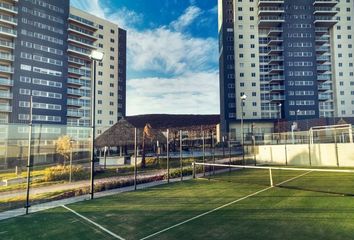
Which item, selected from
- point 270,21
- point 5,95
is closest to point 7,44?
point 5,95

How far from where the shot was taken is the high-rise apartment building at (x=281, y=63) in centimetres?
7150

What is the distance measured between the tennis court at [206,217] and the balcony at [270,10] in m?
70.3

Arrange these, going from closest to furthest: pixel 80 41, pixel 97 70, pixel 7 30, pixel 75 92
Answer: pixel 7 30, pixel 75 92, pixel 80 41, pixel 97 70

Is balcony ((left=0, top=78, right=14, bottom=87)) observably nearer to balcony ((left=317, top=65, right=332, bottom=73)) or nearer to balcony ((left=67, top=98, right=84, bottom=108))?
balcony ((left=67, top=98, right=84, bottom=108))

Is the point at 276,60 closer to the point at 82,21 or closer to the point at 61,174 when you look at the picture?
the point at 82,21

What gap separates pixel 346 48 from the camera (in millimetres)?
77000

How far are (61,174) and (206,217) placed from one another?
1528cm

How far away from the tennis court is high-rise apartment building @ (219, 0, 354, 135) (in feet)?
200

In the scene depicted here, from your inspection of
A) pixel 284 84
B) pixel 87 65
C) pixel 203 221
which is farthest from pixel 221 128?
pixel 203 221

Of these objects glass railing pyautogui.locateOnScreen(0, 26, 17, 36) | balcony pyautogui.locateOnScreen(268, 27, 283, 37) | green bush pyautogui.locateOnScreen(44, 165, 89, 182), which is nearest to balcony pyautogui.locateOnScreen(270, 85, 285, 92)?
balcony pyautogui.locateOnScreen(268, 27, 283, 37)

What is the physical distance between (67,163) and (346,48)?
85.2 metres

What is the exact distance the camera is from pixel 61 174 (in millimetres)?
19688

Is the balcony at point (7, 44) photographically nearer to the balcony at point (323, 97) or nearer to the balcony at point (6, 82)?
the balcony at point (6, 82)

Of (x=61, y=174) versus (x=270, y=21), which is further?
(x=270, y=21)
